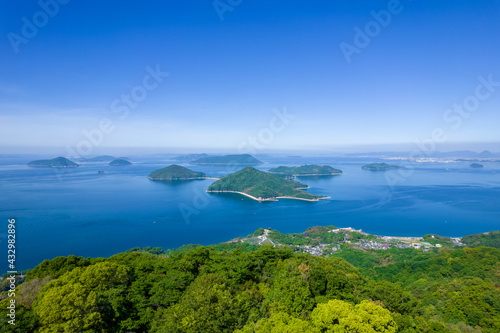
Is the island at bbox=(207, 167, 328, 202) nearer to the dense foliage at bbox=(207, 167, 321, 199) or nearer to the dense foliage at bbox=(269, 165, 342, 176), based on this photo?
the dense foliage at bbox=(207, 167, 321, 199)

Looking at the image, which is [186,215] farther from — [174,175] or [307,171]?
[307,171]

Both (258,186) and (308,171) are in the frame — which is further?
(308,171)

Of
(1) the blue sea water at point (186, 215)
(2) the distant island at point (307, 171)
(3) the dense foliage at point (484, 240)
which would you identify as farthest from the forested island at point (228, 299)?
(2) the distant island at point (307, 171)

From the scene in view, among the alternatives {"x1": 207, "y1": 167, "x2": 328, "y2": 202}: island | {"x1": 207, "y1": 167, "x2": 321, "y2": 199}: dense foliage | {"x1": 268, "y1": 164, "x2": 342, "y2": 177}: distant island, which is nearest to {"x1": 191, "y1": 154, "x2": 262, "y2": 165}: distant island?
{"x1": 268, "y1": 164, "x2": 342, "y2": 177}: distant island

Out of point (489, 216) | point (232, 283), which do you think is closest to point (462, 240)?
point (489, 216)

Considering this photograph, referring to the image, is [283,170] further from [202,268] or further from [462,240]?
[202,268]

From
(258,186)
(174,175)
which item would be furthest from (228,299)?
(174,175)
